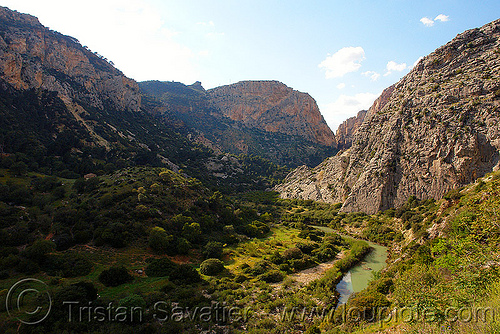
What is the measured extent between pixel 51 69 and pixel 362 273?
144m

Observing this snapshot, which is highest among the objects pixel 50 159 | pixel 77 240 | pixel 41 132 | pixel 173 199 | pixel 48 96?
pixel 48 96

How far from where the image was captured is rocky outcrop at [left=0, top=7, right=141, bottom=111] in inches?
3105

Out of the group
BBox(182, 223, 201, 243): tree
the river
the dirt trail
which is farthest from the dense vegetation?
the river

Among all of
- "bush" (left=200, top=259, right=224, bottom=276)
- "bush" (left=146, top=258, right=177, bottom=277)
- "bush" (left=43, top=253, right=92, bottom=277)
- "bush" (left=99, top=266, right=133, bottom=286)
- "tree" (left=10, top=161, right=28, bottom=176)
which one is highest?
"tree" (left=10, top=161, right=28, bottom=176)

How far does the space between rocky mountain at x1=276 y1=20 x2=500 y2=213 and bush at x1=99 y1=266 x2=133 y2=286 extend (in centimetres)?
5463

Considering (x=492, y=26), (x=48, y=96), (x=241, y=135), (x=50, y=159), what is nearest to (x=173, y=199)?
(x=50, y=159)

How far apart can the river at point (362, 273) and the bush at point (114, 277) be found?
71.8 ft

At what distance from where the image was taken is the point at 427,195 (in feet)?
163

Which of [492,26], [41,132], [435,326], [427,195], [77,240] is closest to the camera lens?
[435,326]

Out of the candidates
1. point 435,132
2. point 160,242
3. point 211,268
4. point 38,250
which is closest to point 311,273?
point 211,268

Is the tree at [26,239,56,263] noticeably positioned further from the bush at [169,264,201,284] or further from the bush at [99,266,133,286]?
the bush at [169,264,201,284]

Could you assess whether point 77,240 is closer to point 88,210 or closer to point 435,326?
point 88,210

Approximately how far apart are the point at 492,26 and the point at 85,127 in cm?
12819

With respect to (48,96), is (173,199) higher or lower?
lower
